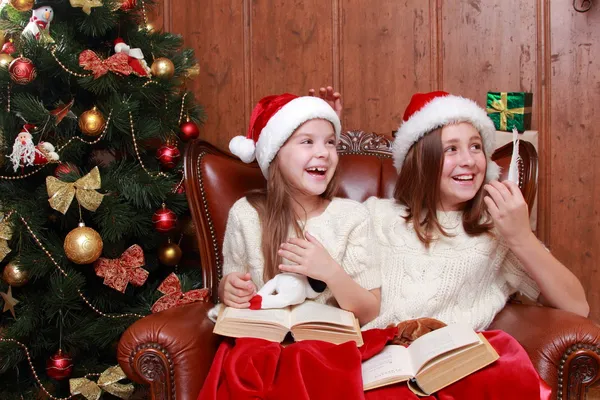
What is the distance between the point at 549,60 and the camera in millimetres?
2297

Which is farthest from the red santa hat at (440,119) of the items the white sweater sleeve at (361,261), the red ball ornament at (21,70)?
the red ball ornament at (21,70)

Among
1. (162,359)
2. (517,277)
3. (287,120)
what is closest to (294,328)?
(162,359)

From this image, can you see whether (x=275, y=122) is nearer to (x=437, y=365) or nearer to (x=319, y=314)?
(x=319, y=314)

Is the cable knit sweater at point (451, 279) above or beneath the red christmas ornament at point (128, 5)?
beneath

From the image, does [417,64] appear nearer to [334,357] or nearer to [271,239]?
[271,239]

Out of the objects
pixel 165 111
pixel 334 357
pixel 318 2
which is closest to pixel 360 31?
pixel 318 2

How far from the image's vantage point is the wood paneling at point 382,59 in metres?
2.41

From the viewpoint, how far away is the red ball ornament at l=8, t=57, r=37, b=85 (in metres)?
1.79

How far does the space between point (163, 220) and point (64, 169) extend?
36 cm

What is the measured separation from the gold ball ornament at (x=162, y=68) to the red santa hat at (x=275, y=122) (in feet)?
1.50

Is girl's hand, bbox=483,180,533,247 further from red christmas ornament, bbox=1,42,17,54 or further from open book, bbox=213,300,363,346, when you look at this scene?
red christmas ornament, bbox=1,42,17,54

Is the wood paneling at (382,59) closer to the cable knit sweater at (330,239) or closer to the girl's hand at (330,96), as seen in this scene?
the girl's hand at (330,96)

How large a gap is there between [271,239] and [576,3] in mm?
1603

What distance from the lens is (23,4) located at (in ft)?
6.12
